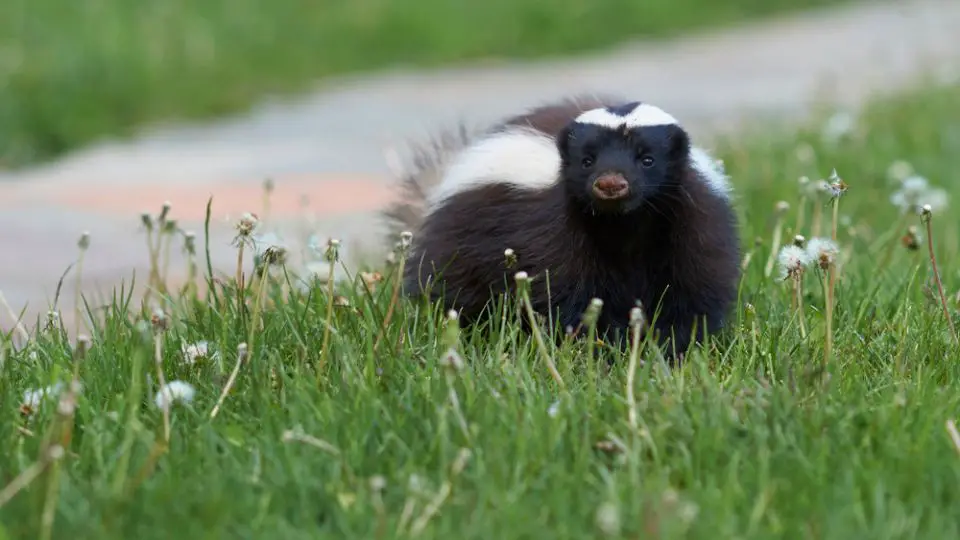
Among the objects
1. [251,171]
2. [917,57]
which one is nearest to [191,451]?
[251,171]

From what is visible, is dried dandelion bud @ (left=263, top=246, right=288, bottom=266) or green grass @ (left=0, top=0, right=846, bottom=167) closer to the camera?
dried dandelion bud @ (left=263, top=246, right=288, bottom=266)

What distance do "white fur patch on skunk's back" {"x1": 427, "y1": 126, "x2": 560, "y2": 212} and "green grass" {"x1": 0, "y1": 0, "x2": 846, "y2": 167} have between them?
5246mm

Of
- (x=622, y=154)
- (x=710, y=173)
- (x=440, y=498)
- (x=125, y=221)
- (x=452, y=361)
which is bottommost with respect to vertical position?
(x=125, y=221)

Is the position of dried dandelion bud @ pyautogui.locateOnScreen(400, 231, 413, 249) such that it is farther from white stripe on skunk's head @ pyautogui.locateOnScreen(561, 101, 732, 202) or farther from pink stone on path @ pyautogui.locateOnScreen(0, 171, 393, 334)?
pink stone on path @ pyautogui.locateOnScreen(0, 171, 393, 334)

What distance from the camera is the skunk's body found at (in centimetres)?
392

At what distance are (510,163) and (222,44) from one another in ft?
25.0

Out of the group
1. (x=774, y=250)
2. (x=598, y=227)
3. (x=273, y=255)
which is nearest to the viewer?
(x=273, y=255)

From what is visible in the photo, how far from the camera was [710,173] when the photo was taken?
4.31 meters

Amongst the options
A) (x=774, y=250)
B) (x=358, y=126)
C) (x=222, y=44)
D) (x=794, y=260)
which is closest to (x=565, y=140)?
(x=794, y=260)

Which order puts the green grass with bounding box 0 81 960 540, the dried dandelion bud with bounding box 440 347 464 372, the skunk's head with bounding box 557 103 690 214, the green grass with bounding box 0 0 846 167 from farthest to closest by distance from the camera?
the green grass with bounding box 0 0 846 167 → the skunk's head with bounding box 557 103 690 214 → the dried dandelion bud with bounding box 440 347 464 372 → the green grass with bounding box 0 81 960 540

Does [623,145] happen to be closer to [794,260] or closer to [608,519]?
[794,260]

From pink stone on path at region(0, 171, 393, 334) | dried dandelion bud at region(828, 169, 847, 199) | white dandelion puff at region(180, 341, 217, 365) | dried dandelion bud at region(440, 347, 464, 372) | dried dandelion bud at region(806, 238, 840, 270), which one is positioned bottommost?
pink stone on path at region(0, 171, 393, 334)

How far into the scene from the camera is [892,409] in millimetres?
3068

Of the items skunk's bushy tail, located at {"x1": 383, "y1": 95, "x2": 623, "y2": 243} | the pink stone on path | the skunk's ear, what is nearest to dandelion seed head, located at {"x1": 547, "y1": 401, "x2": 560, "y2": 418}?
the skunk's ear
